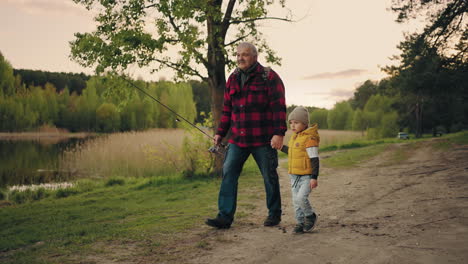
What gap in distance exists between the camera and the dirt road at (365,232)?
3.39 meters

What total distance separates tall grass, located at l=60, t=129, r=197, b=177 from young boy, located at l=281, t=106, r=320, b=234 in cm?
922

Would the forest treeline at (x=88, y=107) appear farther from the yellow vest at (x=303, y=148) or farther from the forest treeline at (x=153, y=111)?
the yellow vest at (x=303, y=148)

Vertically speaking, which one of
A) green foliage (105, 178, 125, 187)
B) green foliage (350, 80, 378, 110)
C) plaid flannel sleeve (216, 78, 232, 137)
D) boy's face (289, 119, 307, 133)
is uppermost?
green foliage (350, 80, 378, 110)

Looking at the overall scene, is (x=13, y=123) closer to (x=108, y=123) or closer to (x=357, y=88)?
(x=108, y=123)

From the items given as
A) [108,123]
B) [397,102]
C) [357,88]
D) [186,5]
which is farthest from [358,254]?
[357,88]

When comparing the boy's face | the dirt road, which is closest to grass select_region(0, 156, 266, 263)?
the dirt road

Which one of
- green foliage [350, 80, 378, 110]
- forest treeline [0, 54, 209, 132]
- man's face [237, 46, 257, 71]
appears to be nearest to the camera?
man's face [237, 46, 257, 71]

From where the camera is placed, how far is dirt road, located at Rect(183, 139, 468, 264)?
339 cm

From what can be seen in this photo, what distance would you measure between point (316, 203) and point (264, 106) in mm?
2535

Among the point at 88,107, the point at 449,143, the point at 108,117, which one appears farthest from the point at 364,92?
the point at 449,143

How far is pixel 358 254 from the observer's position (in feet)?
11.2

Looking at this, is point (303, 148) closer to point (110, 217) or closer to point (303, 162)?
point (303, 162)

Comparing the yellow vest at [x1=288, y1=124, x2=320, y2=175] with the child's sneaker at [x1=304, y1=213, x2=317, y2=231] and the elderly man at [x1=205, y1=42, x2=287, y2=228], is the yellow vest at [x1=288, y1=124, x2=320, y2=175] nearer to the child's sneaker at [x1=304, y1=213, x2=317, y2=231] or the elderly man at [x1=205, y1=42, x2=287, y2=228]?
the elderly man at [x1=205, y1=42, x2=287, y2=228]

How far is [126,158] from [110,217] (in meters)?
9.55
